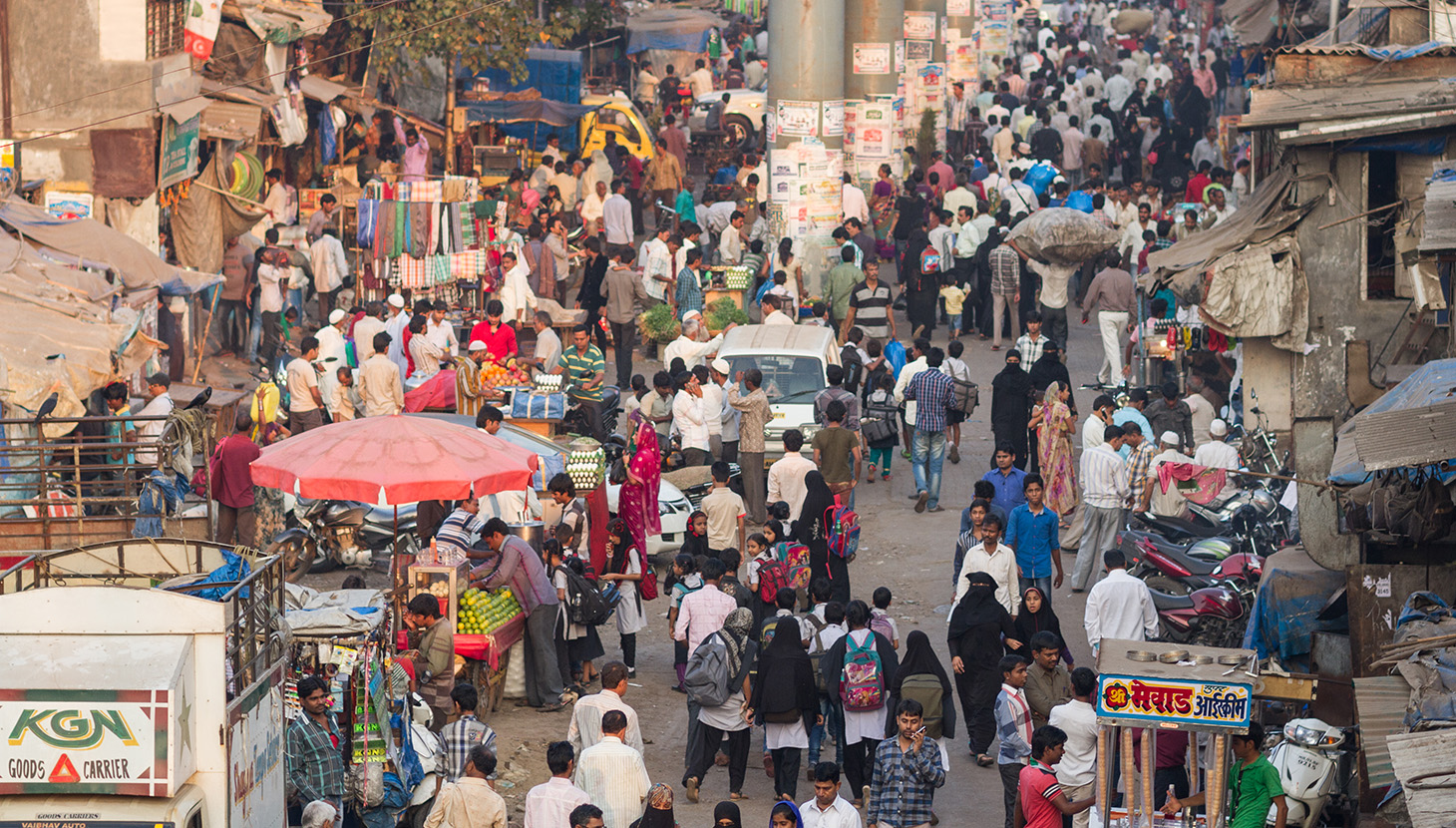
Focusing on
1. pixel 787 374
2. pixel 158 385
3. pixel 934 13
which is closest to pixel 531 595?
pixel 158 385

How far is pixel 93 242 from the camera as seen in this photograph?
1698cm

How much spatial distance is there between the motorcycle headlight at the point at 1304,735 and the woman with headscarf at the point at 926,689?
6.15 ft

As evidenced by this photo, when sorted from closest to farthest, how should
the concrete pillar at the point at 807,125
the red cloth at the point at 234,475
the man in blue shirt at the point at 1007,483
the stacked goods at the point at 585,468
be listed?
the man in blue shirt at the point at 1007,483, the stacked goods at the point at 585,468, the red cloth at the point at 234,475, the concrete pillar at the point at 807,125

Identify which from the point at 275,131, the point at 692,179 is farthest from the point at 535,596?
the point at 692,179

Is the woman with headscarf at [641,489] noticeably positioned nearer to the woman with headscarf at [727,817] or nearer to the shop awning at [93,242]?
the woman with headscarf at [727,817]

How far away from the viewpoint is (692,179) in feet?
108

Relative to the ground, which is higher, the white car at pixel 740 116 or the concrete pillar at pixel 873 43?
the concrete pillar at pixel 873 43

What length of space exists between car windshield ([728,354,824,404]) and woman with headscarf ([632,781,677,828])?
8769mm

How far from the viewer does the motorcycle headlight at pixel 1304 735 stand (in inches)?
396

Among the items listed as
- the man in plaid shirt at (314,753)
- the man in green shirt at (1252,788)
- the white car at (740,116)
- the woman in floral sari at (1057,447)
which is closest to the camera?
the man in green shirt at (1252,788)

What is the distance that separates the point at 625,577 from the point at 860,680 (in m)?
2.99

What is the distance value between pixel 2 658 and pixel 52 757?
52 cm

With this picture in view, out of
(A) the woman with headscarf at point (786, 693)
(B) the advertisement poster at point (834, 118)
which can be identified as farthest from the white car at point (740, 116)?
(A) the woman with headscarf at point (786, 693)

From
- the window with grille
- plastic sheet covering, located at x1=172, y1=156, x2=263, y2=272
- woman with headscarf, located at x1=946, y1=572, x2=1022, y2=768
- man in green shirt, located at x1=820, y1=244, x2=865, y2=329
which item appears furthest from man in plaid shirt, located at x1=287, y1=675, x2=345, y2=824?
man in green shirt, located at x1=820, y1=244, x2=865, y2=329
